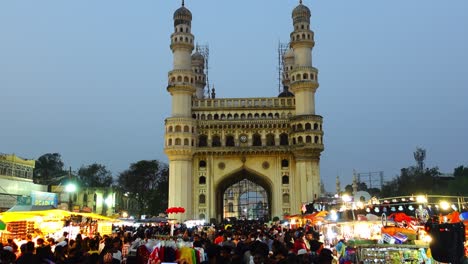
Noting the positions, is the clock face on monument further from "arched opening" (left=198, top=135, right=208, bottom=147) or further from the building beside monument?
"arched opening" (left=198, top=135, right=208, bottom=147)

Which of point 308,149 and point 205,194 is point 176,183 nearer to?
point 205,194

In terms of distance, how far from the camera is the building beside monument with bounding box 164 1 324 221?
49.6 m

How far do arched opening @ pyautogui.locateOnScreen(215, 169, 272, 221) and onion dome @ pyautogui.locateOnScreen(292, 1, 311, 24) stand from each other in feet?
61.8

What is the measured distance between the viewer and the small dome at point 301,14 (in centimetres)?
5440

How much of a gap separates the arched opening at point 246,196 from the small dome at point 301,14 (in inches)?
742

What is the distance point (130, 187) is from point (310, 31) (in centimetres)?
3888

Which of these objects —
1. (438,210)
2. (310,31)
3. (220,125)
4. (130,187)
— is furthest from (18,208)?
(130,187)

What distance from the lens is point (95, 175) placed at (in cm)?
8562

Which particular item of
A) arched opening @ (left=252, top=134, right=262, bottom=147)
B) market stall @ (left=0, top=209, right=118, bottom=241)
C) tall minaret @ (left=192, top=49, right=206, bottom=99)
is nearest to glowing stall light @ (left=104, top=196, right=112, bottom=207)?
tall minaret @ (left=192, top=49, right=206, bottom=99)

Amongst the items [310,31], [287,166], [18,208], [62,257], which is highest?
[310,31]

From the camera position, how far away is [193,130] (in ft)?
167

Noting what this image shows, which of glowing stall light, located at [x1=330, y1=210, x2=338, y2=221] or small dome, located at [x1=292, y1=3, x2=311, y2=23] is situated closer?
glowing stall light, located at [x1=330, y1=210, x2=338, y2=221]

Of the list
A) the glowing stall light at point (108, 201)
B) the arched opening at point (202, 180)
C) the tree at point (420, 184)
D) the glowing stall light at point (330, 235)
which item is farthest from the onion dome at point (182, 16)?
the glowing stall light at point (330, 235)

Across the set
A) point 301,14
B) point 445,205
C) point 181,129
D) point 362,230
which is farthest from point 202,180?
point 445,205
